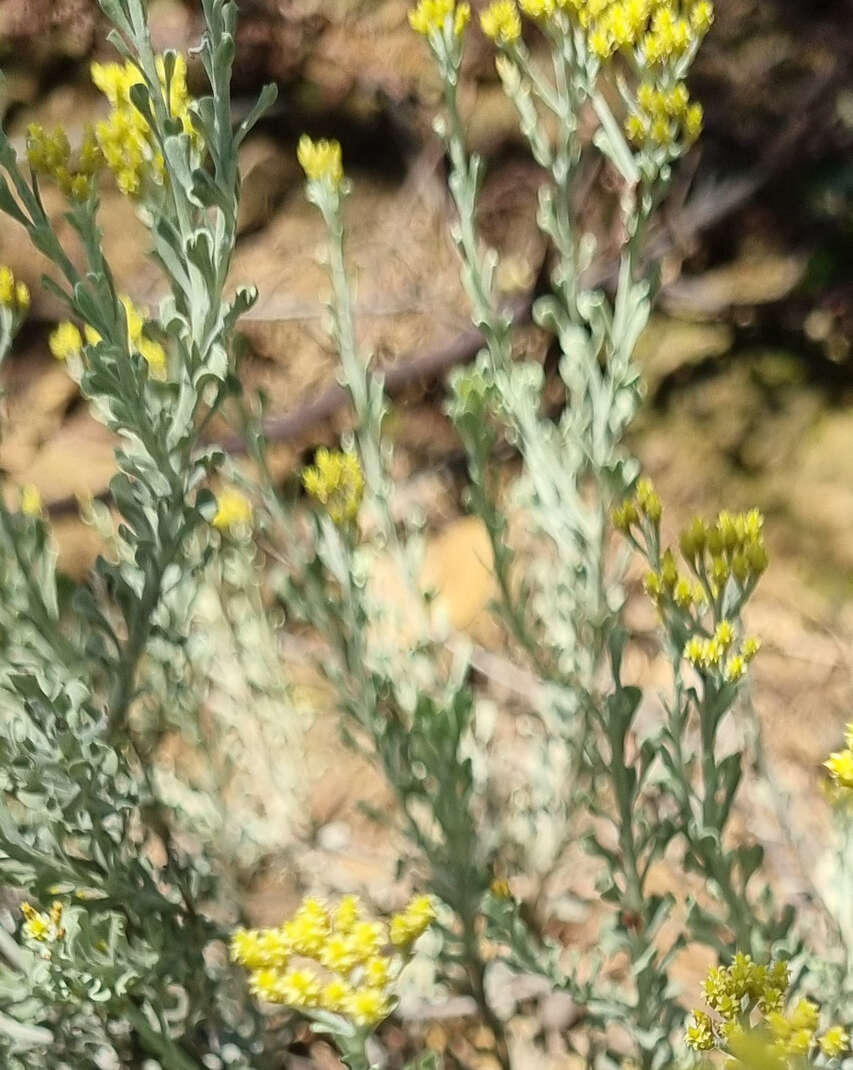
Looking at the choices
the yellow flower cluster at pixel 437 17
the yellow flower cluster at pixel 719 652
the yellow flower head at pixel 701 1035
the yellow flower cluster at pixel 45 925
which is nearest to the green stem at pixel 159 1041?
the yellow flower cluster at pixel 45 925

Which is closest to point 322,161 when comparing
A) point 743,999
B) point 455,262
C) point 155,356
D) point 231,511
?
point 155,356

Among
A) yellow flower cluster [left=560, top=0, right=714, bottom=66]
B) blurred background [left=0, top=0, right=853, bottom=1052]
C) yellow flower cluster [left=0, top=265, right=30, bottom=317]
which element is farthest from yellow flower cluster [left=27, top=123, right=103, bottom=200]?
blurred background [left=0, top=0, right=853, bottom=1052]

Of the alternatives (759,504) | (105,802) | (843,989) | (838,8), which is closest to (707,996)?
(843,989)

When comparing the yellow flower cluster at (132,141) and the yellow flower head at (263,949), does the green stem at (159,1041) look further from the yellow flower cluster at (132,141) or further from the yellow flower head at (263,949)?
the yellow flower cluster at (132,141)

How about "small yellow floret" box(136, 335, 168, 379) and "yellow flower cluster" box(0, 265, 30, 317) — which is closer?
"yellow flower cluster" box(0, 265, 30, 317)

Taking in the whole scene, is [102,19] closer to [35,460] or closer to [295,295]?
[295,295]

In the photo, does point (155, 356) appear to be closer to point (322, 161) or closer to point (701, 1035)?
point (322, 161)

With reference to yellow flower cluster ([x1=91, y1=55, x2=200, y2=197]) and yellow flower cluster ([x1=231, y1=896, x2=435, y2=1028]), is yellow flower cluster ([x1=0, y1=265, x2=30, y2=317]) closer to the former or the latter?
yellow flower cluster ([x1=91, y1=55, x2=200, y2=197])
